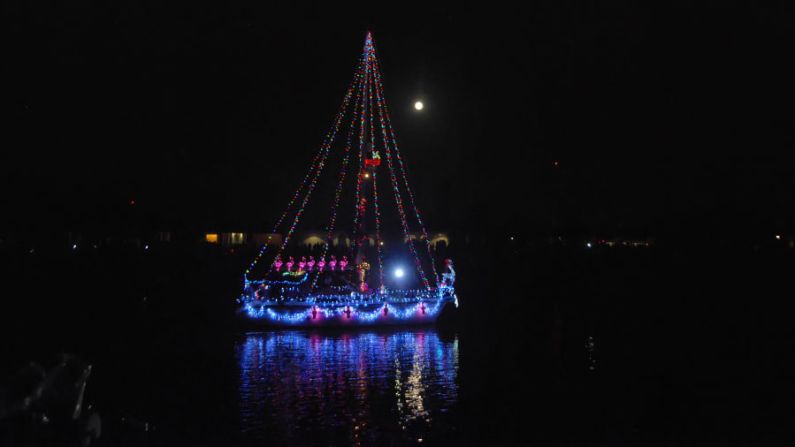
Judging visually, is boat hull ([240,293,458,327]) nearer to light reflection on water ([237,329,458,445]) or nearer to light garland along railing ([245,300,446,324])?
light garland along railing ([245,300,446,324])

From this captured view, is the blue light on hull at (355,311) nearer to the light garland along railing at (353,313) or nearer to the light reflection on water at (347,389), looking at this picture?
the light garland along railing at (353,313)

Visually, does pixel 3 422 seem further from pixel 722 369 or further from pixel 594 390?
pixel 722 369

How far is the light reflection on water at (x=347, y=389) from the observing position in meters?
10.4

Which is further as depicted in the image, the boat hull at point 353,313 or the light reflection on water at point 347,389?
the boat hull at point 353,313

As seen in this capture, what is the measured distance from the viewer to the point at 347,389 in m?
13.3

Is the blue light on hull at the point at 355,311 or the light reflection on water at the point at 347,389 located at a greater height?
the blue light on hull at the point at 355,311

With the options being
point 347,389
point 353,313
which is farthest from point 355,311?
point 347,389

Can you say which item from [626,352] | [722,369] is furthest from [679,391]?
[626,352]

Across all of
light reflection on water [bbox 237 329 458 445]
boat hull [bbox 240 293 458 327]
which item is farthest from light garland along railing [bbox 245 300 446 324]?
Answer: light reflection on water [bbox 237 329 458 445]

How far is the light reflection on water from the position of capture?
10.4 m

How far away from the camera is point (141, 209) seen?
57.2 m

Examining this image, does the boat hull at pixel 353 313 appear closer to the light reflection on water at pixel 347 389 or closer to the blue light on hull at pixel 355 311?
the blue light on hull at pixel 355 311

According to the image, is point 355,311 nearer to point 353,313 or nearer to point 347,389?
point 353,313

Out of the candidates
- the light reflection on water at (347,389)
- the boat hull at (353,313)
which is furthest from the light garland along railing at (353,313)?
the light reflection on water at (347,389)
